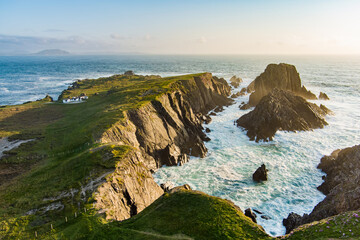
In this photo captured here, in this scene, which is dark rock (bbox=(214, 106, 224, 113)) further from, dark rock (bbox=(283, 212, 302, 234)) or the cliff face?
dark rock (bbox=(283, 212, 302, 234))

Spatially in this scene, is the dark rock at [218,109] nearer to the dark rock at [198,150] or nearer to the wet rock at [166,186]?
the dark rock at [198,150]

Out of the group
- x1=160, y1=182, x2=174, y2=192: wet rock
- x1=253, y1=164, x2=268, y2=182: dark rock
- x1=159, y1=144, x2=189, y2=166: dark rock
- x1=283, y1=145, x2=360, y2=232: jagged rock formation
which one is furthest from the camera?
x1=159, y1=144, x2=189, y2=166: dark rock

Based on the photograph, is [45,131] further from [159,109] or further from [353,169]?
[353,169]

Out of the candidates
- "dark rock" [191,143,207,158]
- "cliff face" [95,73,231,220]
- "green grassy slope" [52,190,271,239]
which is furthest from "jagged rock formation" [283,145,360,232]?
"dark rock" [191,143,207,158]

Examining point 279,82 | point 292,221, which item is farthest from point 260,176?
point 279,82

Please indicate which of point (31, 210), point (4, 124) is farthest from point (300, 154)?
point (4, 124)

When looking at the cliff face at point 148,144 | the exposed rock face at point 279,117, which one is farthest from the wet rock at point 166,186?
the exposed rock face at point 279,117

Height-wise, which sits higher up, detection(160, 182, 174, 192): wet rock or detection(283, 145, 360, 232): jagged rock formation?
detection(283, 145, 360, 232): jagged rock formation
